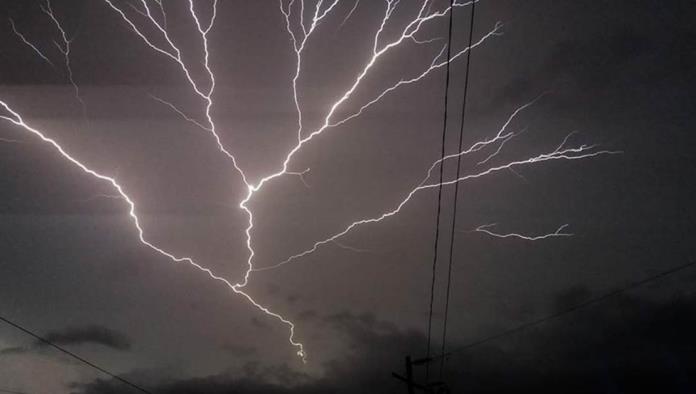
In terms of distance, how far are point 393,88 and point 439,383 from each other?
6988mm

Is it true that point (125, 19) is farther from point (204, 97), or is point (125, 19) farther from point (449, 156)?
point (449, 156)

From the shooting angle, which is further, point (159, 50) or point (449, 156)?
point (449, 156)

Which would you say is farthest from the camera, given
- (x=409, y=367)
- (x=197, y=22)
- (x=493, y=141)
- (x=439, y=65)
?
(x=409, y=367)

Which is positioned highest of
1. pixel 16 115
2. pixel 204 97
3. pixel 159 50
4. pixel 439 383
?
pixel 159 50

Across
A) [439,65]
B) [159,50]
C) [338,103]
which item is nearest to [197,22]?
[159,50]

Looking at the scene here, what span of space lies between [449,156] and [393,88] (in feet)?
6.09

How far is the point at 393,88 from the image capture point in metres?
7.16

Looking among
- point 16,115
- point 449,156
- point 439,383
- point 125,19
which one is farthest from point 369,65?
point 439,383

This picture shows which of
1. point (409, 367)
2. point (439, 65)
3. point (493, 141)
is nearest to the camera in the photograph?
point (439, 65)

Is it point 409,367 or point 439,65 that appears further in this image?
point 409,367

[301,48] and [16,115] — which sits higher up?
[301,48]

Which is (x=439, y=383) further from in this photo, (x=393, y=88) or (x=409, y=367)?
(x=393, y=88)

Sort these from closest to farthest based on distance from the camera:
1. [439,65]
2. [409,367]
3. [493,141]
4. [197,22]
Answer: [197,22] < [439,65] < [493,141] < [409,367]

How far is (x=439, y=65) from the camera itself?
6.73m
